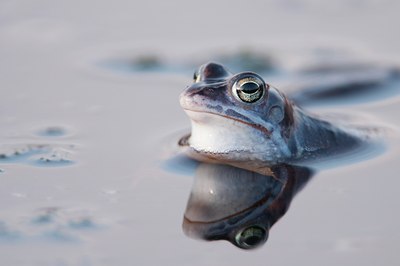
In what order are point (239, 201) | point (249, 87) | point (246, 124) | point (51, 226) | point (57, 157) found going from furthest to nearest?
point (57, 157) → point (246, 124) → point (249, 87) → point (239, 201) → point (51, 226)

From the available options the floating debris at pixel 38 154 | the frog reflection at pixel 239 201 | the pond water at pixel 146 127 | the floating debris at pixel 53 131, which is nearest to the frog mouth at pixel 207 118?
the frog reflection at pixel 239 201

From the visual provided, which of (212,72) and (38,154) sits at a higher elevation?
(212,72)

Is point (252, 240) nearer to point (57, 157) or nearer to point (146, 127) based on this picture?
point (57, 157)

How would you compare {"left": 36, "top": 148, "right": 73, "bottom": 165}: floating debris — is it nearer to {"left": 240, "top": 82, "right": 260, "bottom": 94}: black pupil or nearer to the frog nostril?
the frog nostril

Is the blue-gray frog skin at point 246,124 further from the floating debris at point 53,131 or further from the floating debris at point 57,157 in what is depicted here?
the floating debris at point 53,131

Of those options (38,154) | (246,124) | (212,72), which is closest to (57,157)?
(38,154)

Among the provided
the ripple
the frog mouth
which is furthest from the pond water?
the frog mouth

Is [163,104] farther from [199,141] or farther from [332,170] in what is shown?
[332,170]

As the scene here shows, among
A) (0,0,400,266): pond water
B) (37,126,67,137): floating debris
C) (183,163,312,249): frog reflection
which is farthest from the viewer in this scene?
(37,126,67,137): floating debris
